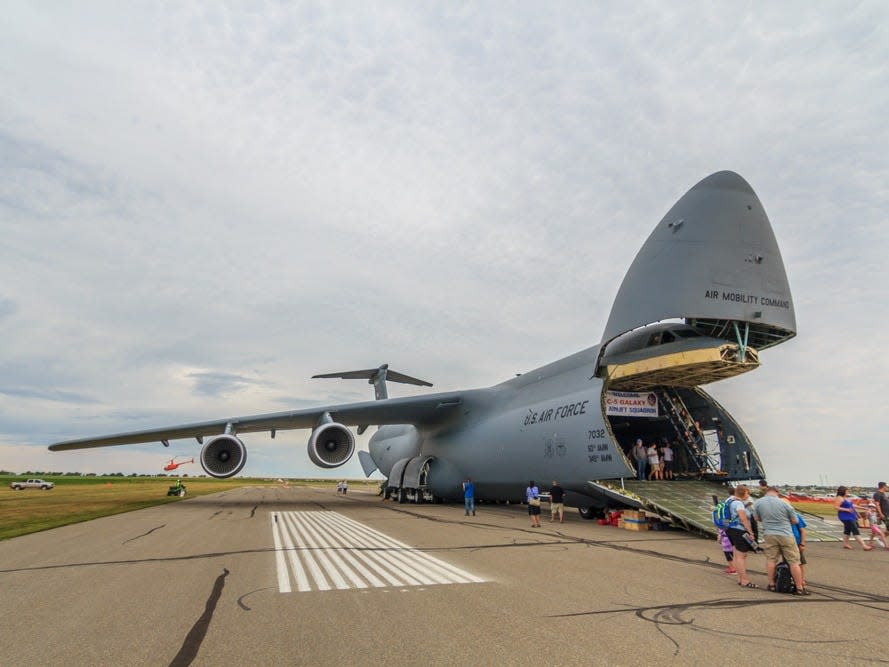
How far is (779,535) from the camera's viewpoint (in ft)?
20.6

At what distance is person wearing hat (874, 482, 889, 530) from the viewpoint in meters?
12.2

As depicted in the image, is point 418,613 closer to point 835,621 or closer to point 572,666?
point 572,666

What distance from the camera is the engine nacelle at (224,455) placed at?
1920 centimetres

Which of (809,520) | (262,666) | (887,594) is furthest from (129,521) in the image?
(809,520)

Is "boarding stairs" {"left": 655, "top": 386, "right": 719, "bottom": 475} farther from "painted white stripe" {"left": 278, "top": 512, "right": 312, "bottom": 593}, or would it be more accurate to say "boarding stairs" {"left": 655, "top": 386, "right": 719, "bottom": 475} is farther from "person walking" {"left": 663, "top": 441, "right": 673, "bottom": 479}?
"painted white stripe" {"left": 278, "top": 512, "right": 312, "bottom": 593}

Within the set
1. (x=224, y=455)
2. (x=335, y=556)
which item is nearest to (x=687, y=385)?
(x=335, y=556)

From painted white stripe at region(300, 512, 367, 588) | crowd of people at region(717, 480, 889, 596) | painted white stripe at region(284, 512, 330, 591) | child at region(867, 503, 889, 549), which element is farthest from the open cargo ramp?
painted white stripe at region(284, 512, 330, 591)

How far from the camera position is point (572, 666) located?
11.9ft

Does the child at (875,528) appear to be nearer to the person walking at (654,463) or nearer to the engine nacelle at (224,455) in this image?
the person walking at (654,463)

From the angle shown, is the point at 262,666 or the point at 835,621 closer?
the point at 262,666

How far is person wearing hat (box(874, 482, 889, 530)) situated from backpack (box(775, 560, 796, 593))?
8.39 metres

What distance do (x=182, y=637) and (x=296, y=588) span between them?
1.79 meters

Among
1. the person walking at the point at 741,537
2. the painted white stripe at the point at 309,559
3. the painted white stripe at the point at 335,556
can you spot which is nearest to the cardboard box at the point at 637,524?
the person walking at the point at 741,537

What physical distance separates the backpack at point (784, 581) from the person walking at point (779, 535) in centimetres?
5
